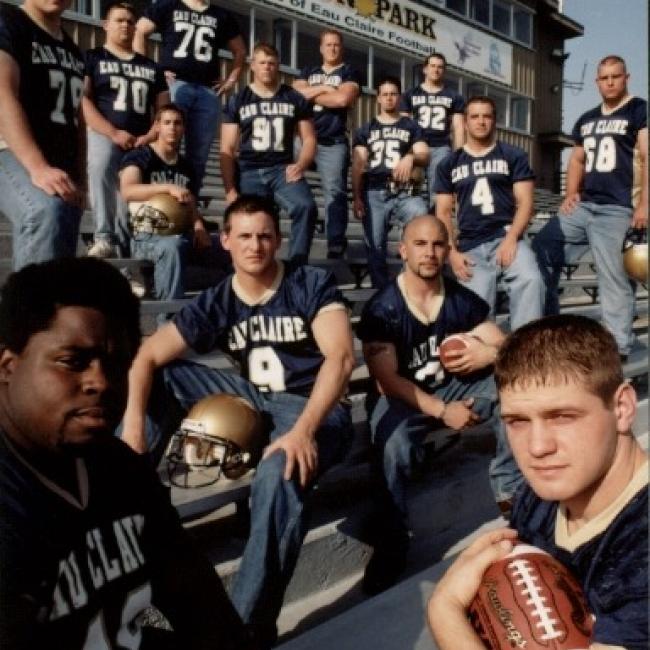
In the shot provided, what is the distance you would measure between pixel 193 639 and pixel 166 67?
4.04 m

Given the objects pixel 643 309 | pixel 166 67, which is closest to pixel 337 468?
pixel 166 67

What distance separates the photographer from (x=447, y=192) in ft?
15.2

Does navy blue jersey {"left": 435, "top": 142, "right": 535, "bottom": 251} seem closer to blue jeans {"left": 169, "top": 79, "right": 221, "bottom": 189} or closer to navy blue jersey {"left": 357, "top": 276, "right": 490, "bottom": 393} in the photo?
navy blue jersey {"left": 357, "top": 276, "right": 490, "bottom": 393}

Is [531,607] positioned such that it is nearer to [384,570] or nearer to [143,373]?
[384,570]

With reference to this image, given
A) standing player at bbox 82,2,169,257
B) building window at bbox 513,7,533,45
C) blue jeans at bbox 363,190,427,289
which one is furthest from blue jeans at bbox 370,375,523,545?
building window at bbox 513,7,533,45

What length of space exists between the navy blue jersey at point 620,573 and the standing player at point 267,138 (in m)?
3.46

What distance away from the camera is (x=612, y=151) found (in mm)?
4570

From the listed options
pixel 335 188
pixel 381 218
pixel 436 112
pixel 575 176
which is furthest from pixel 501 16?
pixel 575 176

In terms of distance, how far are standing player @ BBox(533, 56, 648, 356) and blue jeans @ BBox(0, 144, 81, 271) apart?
300 centimetres

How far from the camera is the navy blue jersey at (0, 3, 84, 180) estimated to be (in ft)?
7.19

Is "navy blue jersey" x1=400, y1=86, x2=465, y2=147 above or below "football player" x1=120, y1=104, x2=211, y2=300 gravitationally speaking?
above

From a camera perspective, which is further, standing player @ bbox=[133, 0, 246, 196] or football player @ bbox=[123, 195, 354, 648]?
standing player @ bbox=[133, 0, 246, 196]

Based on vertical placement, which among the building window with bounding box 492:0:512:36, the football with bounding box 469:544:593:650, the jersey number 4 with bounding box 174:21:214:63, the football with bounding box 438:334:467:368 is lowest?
the football with bounding box 469:544:593:650

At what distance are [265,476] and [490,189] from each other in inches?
106
